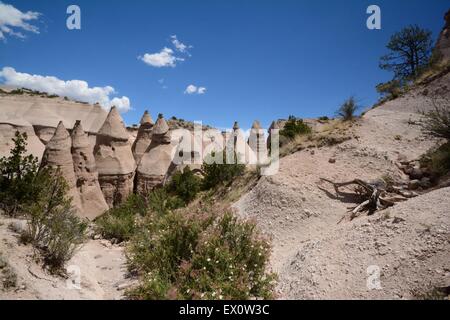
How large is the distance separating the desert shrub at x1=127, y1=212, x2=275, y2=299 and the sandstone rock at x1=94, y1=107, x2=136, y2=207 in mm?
8333

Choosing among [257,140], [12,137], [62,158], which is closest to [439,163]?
[257,140]

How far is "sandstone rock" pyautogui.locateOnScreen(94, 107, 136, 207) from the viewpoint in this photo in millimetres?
13742

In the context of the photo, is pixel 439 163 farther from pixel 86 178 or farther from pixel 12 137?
pixel 12 137

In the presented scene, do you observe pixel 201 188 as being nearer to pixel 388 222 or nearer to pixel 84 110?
pixel 388 222

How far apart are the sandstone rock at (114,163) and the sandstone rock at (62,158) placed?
76.3 inches

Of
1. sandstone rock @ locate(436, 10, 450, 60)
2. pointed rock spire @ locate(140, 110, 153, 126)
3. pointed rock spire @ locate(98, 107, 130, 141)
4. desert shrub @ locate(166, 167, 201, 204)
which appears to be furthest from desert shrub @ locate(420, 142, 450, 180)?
sandstone rock @ locate(436, 10, 450, 60)

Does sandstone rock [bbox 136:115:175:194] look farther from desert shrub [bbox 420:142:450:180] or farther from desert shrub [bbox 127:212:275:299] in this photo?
desert shrub [bbox 420:142:450:180]

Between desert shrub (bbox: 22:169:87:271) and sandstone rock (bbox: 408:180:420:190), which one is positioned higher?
sandstone rock (bbox: 408:180:420:190)

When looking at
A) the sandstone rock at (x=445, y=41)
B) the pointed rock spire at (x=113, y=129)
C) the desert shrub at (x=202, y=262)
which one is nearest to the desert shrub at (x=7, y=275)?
the desert shrub at (x=202, y=262)

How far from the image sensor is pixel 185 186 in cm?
1150

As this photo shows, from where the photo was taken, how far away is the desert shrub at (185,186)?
37.3 feet

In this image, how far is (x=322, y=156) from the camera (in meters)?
9.22

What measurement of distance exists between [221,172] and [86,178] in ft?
20.0
